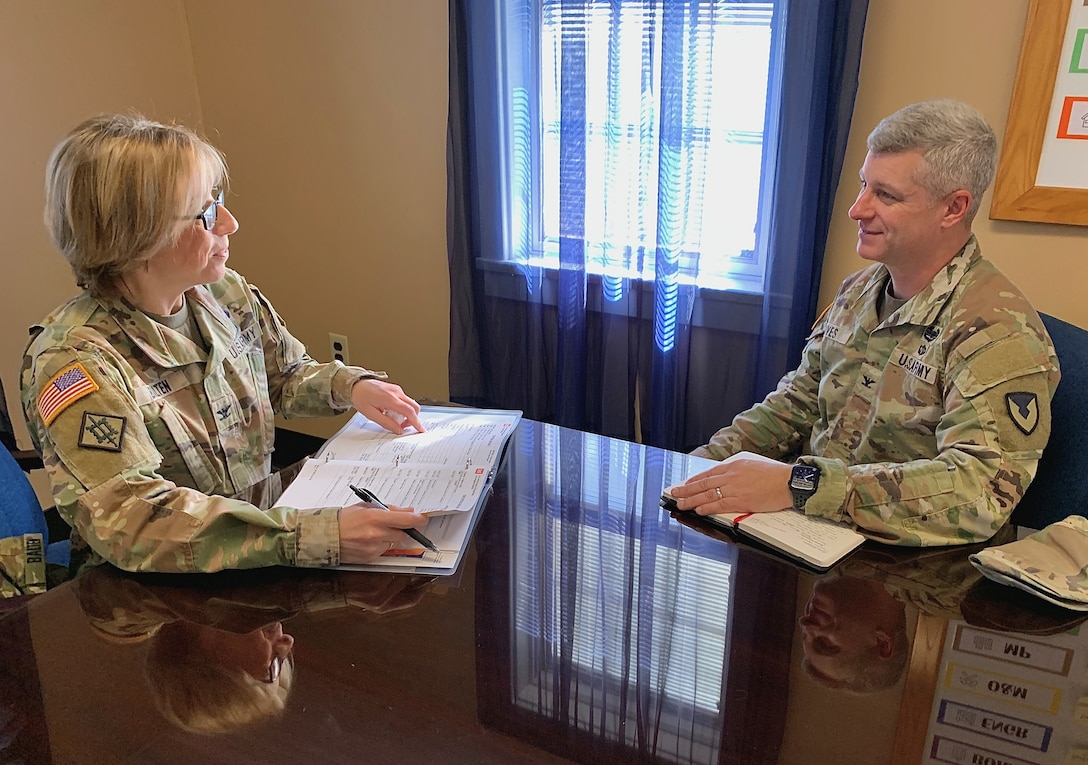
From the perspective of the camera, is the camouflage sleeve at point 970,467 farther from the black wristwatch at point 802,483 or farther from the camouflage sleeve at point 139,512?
the camouflage sleeve at point 139,512

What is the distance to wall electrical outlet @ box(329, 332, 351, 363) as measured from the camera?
9.86 feet

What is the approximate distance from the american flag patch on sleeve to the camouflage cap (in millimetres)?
1199

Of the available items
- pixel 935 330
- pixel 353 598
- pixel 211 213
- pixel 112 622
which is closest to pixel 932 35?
pixel 935 330

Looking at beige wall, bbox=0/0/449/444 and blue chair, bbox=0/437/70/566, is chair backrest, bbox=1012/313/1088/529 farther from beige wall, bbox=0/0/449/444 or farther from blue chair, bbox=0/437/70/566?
beige wall, bbox=0/0/449/444

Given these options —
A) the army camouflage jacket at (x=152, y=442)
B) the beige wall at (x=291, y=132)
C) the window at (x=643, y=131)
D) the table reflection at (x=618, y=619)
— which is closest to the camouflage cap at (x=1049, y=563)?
the table reflection at (x=618, y=619)

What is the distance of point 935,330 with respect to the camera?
1308mm

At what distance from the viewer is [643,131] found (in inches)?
81.5

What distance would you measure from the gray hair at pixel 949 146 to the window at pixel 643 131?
2.21 feet

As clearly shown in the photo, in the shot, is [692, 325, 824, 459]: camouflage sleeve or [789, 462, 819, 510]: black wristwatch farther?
[692, 325, 824, 459]: camouflage sleeve

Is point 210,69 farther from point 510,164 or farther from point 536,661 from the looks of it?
point 536,661

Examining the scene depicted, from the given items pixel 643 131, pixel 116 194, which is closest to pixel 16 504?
pixel 116 194

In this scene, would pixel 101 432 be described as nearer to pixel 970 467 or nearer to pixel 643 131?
pixel 970 467

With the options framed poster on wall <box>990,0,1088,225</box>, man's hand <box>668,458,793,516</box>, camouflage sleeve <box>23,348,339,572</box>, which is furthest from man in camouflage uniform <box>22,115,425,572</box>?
framed poster on wall <box>990,0,1088,225</box>

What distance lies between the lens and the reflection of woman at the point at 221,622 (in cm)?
89
